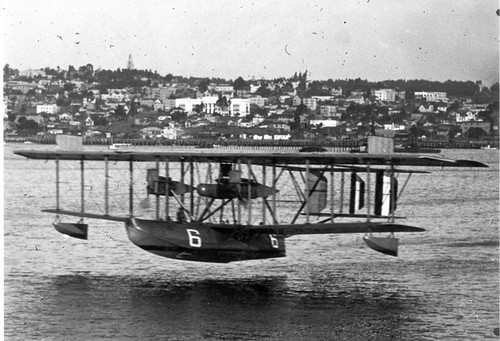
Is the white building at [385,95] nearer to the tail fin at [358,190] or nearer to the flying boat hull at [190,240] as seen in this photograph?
the tail fin at [358,190]

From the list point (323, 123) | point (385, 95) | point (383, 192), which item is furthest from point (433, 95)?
point (383, 192)

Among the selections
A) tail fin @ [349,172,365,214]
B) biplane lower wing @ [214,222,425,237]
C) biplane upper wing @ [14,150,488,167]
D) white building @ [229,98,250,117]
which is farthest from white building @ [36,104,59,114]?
biplane lower wing @ [214,222,425,237]

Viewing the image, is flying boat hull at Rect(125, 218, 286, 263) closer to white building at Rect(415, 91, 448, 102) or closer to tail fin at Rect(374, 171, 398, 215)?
tail fin at Rect(374, 171, 398, 215)

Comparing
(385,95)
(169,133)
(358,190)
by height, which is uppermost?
(385,95)

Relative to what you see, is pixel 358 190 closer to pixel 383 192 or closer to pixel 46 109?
pixel 383 192

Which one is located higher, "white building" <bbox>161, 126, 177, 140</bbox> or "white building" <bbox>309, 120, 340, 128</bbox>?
"white building" <bbox>309, 120, 340, 128</bbox>

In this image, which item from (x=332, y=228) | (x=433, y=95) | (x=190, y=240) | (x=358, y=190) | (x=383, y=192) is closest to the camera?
(x=332, y=228)

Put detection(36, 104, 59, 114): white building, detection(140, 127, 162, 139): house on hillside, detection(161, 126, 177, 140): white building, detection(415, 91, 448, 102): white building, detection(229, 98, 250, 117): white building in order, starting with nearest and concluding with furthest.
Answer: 1. detection(161, 126, 177, 140): white building
2. detection(140, 127, 162, 139): house on hillside
3. detection(415, 91, 448, 102): white building
4. detection(229, 98, 250, 117): white building
5. detection(36, 104, 59, 114): white building

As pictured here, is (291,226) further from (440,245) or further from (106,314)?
(440,245)

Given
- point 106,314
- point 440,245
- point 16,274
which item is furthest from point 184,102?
point 106,314

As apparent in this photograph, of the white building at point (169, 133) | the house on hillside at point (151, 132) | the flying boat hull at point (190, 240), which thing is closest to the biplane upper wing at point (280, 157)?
the flying boat hull at point (190, 240)

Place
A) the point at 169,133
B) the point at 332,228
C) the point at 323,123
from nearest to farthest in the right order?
the point at 332,228 < the point at 169,133 < the point at 323,123

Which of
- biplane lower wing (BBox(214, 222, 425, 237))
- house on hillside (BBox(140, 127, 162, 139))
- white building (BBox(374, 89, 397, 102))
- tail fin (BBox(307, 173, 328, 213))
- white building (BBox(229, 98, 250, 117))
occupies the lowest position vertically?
house on hillside (BBox(140, 127, 162, 139))
